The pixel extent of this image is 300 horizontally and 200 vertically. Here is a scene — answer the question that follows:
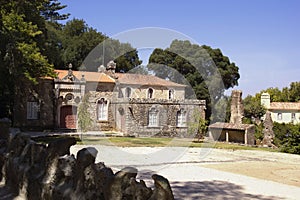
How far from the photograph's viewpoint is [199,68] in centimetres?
3941

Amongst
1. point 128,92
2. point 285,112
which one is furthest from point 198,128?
point 285,112

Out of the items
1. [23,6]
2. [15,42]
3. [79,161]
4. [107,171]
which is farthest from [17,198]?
[23,6]

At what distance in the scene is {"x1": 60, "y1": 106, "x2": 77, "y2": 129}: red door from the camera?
30.1 m

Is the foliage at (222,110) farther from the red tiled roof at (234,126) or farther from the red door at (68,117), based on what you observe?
the red door at (68,117)

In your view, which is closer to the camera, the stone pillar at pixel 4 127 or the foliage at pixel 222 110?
the stone pillar at pixel 4 127

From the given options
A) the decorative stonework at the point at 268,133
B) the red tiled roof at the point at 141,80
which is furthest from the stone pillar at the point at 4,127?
the red tiled roof at the point at 141,80

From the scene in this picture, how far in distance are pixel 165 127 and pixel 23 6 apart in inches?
599

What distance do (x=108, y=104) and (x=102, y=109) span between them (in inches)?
26.9

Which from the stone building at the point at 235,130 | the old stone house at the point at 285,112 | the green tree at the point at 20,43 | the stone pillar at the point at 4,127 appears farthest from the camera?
the old stone house at the point at 285,112

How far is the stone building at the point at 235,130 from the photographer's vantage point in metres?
26.6

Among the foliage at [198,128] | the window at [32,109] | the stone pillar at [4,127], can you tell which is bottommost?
the foliage at [198,128]

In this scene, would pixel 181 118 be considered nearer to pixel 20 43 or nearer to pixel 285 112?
pixel 20 43

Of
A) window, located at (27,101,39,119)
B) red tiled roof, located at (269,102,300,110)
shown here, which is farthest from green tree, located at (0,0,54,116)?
Answer: red tiled roof, located at (269,102,300,110)

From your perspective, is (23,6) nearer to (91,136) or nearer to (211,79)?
(91,136)
